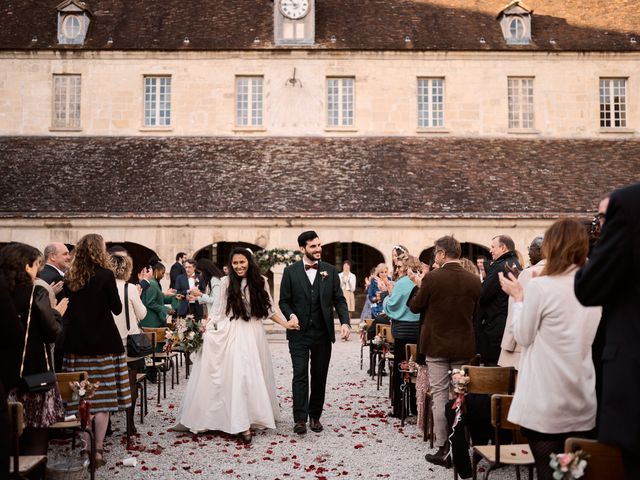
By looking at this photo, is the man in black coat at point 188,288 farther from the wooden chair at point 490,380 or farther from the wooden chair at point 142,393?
the wooden chair at point 490,380

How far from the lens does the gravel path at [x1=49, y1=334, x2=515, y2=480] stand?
6.09 metres

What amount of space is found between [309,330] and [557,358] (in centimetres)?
409

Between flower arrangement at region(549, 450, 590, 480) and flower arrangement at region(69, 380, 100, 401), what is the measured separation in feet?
12.8

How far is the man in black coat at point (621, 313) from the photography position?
2.74 meters

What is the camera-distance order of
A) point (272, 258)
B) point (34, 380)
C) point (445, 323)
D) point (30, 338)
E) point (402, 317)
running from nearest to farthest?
point (34, 380) → point (30, 338) → point (445, 323) → point (402, 317) → point (272, 258)

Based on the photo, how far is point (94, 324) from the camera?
20.3ft

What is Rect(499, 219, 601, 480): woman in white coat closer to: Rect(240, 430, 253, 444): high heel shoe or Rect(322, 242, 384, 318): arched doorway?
Rect(240, 430, 253, 444): high heel shoe

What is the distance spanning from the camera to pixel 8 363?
187 inches

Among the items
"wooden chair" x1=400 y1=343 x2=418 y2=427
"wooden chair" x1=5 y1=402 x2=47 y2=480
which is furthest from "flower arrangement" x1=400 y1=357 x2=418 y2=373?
"wooden chair" x1=5 y1=402 x2=47 y2=480

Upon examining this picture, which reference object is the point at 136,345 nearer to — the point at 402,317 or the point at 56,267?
the point at 56,267

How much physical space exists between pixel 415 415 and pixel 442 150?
14691 mm

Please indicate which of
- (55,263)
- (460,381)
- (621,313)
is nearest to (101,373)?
(55,263)

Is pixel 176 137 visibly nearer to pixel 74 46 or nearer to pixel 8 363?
pixel 74 46

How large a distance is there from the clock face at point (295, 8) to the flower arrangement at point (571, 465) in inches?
854
